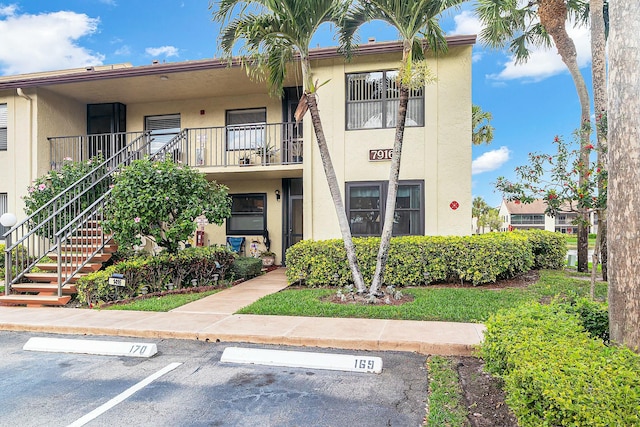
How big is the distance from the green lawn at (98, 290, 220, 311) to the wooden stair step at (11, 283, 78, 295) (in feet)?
3.88

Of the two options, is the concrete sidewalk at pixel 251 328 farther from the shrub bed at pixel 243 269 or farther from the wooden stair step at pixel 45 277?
the shrub bed at pixel 243 269

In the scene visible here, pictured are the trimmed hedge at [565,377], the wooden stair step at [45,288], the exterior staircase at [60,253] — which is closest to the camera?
the trimmed hedge at [565,377]

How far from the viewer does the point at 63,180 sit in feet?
34.7

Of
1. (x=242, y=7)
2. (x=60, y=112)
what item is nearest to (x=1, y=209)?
(x=60, y=112)

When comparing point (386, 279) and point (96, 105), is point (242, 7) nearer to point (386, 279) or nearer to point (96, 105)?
point (386, 279)

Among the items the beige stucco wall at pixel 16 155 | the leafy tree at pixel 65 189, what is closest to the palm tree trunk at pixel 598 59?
the leafy tree at pixel 65 189

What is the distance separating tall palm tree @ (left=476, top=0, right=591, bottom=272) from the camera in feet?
36.1

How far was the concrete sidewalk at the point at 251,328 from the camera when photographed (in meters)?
5.29

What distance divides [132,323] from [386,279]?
17.2ft

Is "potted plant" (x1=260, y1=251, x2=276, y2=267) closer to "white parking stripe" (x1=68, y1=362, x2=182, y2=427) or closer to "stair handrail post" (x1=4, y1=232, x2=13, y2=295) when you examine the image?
"stair handrail post" (x1=4, y1=232, x2=13, y2=295)

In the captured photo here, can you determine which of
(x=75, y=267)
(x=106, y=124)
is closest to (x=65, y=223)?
(x=75, y=267)

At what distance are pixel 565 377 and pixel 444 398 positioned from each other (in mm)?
1308

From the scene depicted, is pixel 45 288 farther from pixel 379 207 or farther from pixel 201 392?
pixel 379 207

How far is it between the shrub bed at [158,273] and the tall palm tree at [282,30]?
3718 mm
